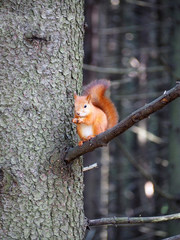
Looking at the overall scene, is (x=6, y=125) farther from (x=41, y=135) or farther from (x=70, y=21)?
(x=70, y=21)

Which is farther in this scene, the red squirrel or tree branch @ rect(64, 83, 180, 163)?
the red squirrel

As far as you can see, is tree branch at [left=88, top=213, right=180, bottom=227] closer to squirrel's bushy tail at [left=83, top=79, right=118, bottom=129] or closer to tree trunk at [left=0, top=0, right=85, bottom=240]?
tree trunk at [left=0, top=0, right=85, bottom=240]

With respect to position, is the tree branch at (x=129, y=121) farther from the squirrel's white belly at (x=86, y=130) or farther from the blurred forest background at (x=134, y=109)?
the blurred forest background at (x=134, y=109)

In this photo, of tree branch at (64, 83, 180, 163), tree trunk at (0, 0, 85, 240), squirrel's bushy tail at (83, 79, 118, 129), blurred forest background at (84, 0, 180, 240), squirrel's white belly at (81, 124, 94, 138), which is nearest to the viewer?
tree branch at (64, 83, 180, 163)

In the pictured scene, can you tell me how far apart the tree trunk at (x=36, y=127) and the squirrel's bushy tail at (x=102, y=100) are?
0.17 m

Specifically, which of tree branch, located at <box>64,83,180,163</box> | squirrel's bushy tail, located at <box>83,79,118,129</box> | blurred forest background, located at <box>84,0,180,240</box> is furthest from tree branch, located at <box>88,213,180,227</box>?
blurred forest background, located at <box>84,0,180,240</box>

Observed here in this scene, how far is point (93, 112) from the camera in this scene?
1.85 metres

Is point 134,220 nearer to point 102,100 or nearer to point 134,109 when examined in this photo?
point 102,100

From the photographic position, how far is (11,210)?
165 centimetres

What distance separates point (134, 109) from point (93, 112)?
21.4 ft

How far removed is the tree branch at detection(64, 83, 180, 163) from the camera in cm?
130

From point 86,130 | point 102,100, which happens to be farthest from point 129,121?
point 102,100

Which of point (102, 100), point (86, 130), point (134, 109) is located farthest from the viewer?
point (134, 109)

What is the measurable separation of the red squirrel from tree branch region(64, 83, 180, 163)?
0.51 ft
